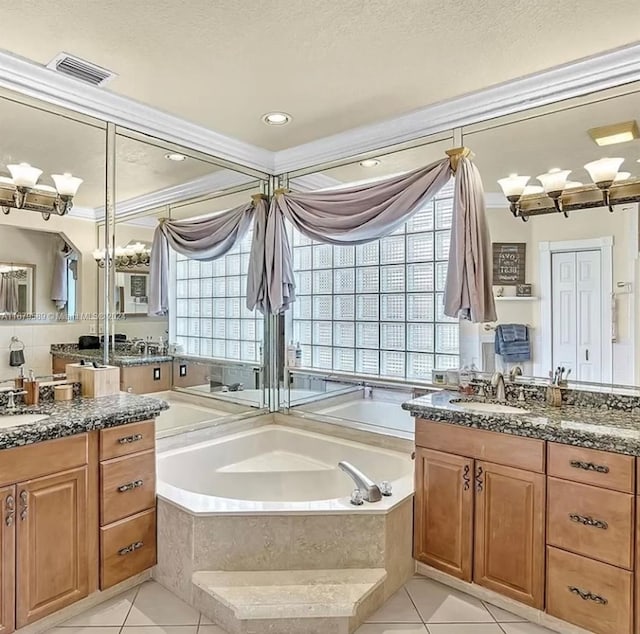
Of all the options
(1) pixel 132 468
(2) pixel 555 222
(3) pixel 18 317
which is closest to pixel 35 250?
(3) pixel 18 317

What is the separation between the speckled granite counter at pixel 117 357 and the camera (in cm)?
256

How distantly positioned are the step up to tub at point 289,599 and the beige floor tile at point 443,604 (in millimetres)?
211

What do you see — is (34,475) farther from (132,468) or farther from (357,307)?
(357,307)

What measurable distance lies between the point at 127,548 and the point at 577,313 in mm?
2500

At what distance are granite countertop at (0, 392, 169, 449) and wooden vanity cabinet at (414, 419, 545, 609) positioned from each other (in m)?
1.40

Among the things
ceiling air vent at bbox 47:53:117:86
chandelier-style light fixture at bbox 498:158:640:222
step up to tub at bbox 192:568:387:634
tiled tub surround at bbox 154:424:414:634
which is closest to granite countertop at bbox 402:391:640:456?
tiled tub surround at bbox 154:424:414:634

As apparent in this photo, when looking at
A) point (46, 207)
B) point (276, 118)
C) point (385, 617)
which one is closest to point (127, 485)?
point (385, 617)

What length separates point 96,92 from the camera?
8.05 feet

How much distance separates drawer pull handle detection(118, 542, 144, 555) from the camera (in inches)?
87.3

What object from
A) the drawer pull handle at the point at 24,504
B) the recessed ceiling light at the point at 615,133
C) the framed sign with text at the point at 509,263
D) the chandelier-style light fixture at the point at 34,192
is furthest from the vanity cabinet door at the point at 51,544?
the recessed ceiling light at the point at 615,133

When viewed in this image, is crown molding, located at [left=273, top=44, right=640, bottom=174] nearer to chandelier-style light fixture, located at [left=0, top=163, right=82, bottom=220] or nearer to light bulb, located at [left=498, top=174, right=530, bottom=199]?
light bulb, located at [left=498, top=174, right=530, bottom=199]

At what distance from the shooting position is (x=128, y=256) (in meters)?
2.87

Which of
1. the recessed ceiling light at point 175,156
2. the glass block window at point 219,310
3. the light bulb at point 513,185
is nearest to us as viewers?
the light bulb at point 513,185

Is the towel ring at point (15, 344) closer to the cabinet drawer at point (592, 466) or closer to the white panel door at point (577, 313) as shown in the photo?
the cabinet drawer at point (592, 466)
